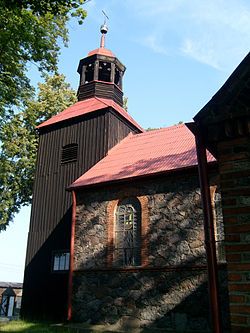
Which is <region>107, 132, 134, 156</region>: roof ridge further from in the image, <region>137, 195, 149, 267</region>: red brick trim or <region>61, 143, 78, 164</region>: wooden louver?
<region>137, 195, 149, 267</region>: red brick trim

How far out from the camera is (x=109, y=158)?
14219 mm

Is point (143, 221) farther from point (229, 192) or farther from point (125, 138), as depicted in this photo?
point (229, 192)

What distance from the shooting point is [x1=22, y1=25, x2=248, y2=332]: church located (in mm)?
9633

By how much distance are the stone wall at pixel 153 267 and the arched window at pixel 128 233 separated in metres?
0.24

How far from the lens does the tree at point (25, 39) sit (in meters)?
8.45

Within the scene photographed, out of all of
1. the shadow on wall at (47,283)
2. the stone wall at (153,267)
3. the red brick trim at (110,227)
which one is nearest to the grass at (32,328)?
the stone wall at (153,267)

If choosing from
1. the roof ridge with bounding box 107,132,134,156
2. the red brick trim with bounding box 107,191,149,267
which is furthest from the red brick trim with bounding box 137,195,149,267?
the roof ridge with bounding box 107,132,134,156

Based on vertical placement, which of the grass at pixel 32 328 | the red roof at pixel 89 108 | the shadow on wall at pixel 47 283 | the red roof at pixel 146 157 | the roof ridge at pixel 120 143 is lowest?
the grass at pixel 32 328

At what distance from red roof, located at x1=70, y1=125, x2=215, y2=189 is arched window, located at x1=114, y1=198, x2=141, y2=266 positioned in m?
0.95

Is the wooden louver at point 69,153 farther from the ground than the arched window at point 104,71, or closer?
closer

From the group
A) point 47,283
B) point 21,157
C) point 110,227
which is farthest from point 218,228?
point 21,157

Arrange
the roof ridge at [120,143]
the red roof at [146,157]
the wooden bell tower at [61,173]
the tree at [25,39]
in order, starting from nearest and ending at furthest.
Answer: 1. the tree at [25,39]
2. the red roof at [146,157]
3. the wooden bell tower at [61,173]
4. the roof ridge at [120,143]

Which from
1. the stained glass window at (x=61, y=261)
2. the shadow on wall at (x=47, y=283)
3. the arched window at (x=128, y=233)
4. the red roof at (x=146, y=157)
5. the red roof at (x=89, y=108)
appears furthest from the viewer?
the red roof at (x=89, y=108)

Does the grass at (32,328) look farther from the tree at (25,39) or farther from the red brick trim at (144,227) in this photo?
the tree at (25,39)
